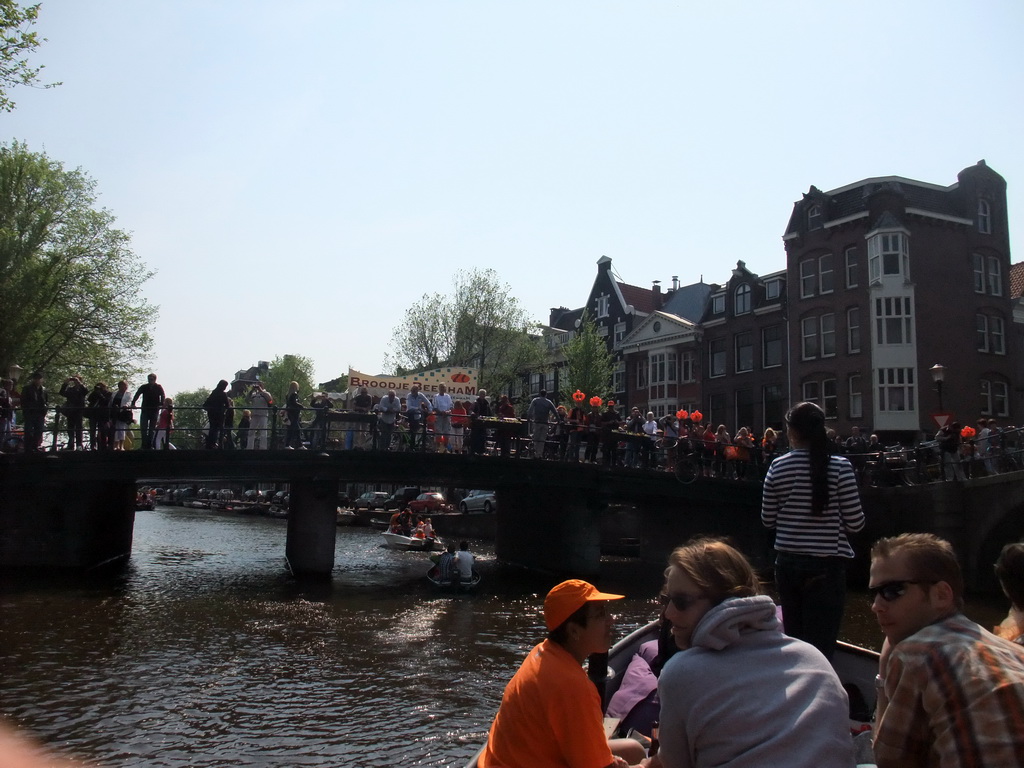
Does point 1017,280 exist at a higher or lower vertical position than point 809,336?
higher

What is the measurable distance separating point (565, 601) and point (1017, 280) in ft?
132

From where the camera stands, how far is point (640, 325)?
47.5 meters

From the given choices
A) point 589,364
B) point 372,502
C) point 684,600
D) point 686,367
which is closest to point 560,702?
point 684,600

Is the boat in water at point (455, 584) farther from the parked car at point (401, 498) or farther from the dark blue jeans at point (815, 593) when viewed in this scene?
the parked car at point (401, 498)

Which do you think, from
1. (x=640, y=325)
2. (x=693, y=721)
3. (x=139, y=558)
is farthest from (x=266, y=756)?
(x=640, y=325)

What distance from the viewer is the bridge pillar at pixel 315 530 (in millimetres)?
20891

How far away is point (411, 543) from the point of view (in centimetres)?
2866

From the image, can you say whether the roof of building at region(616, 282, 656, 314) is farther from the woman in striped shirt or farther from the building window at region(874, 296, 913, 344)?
the woman in striped shirt

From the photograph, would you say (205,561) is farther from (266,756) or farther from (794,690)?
(794,690)

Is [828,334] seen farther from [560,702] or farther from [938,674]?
[938,674]

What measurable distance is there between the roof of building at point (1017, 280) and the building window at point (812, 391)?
897 centimetres

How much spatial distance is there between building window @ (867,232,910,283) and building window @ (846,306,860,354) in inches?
65.1

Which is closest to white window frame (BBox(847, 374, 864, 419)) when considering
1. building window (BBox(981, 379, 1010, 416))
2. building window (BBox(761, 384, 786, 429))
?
building window (BBox(761, 384, 786, 429))

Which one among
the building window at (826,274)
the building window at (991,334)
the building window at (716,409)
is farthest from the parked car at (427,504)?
the building window at (991,334)
